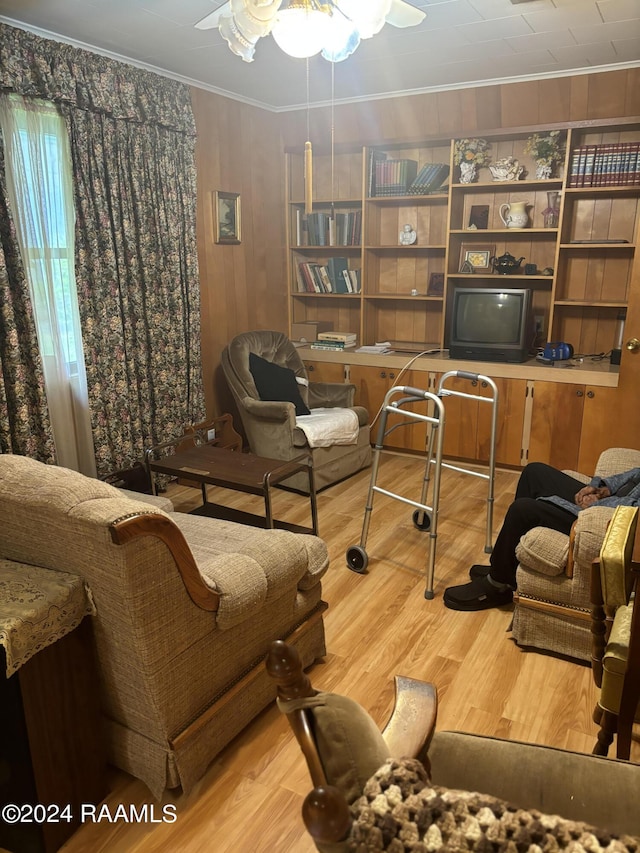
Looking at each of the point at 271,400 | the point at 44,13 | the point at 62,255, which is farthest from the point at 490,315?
the point at 44,13

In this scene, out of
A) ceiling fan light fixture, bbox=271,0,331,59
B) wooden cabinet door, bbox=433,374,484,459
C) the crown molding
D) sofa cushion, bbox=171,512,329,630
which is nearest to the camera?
sofa cushion, bbox=171,512,329,630

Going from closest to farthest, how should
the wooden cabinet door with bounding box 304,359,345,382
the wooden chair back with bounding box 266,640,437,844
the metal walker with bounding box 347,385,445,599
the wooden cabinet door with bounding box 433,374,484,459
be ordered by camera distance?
the wooden chair back with bounding box 266,640,437,844 < the metal walker with bounding box 347,385,445,599 < the wooden cabinet door with bounding box 433,374,484,459 < the wooden cabinet door with bounding box 304,359,345,382

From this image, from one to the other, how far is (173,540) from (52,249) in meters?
2.37

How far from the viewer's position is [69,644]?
62.6 inches

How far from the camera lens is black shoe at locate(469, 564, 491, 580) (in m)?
2.85

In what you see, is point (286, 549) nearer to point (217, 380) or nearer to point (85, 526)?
point (85, 526)

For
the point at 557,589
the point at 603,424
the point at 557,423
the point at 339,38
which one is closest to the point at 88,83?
Result: the point at 339,38

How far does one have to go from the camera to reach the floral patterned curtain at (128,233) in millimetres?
3250

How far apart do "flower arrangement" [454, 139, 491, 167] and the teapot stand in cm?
68

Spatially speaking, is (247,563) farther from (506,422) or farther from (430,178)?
(430,178)

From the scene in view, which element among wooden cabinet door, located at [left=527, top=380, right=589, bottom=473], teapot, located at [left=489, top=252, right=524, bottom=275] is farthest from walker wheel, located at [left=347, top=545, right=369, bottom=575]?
teapot, located at [left=489, top=252, right=524, bottom=275]

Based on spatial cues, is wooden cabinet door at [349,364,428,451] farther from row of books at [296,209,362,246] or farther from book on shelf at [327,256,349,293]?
row of books at [296,209,362,246]

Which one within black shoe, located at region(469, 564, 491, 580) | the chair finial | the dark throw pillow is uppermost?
the chair finial

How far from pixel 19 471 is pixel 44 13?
2.45 m
